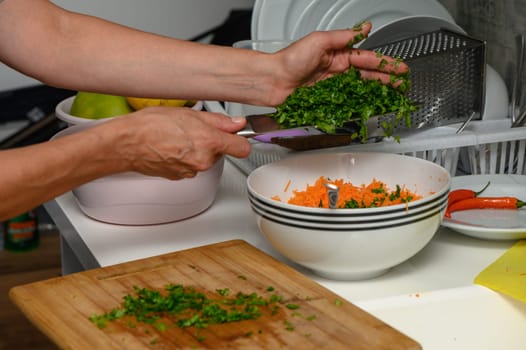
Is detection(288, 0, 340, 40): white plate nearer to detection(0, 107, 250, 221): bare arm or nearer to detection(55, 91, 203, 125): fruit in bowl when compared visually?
detection(55, 91, 203, 125): fruit in bowl

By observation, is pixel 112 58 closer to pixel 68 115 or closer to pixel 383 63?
pixel 68 115

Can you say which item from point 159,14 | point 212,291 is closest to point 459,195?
point 212,291

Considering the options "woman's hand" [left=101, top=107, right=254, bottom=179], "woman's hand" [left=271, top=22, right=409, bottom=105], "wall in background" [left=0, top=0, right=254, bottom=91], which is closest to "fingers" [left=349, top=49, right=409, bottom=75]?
"woman's hand" [left=271, top=22, right=409, bottom=105]

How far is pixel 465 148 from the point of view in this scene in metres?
1.61

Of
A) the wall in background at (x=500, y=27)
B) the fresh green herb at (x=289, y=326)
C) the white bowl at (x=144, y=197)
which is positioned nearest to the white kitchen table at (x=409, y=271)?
the white bowl at (x=144, y=197)

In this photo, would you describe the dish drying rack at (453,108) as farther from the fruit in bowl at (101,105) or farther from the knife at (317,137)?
the fruit in bowl at (101,105)

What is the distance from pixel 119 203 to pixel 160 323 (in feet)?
1.41

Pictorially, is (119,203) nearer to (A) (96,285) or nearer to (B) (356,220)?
(A) (96,285)

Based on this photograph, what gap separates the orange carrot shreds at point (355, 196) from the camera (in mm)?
1275

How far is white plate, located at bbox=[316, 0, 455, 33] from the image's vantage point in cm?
192

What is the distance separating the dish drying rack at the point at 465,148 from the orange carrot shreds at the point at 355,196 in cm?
14

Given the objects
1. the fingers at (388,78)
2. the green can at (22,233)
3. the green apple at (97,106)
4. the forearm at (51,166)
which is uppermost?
the fingers at (388,78)

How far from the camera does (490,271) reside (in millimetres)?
1211

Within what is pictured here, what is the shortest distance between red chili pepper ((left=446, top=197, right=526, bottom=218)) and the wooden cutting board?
1.15 ft
